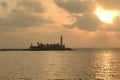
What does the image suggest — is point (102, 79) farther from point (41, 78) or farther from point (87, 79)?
point (41, 78)

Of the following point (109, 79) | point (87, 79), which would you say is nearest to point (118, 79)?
point (109, 79)

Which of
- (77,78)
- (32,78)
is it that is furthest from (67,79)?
(32,78)

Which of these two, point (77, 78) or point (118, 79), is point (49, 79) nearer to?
point (77, 78)

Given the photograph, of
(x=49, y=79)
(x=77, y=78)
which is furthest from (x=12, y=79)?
(x=77, y=78)

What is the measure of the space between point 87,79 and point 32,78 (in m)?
10.5

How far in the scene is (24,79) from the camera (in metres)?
61.7

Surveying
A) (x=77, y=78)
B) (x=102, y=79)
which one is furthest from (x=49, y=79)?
(x=102, y=79)

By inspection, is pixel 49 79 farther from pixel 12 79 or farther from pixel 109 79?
pixel 109 79

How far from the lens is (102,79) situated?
64.0 m

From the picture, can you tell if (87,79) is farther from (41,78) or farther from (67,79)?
(41,78)

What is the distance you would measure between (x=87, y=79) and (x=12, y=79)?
1398 cm

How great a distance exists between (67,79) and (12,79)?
33.8 ft

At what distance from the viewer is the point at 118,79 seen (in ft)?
206

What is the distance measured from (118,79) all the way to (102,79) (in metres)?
3.13
